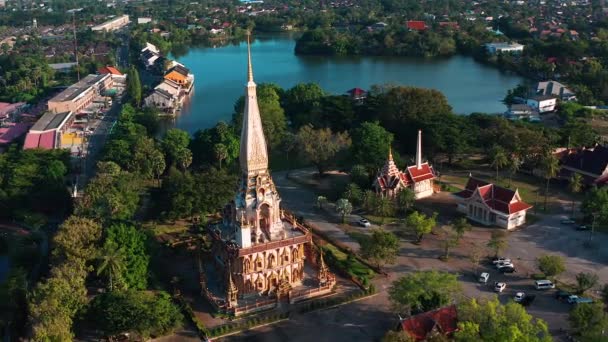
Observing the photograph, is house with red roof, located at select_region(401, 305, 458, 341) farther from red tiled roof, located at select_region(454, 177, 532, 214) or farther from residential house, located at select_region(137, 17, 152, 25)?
residential house, located at select_region(137, 17, 152, 25)

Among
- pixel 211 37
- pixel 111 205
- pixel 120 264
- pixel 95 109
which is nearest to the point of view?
pixel 120 264

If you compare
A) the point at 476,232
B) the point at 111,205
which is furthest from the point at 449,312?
the point at 111,205

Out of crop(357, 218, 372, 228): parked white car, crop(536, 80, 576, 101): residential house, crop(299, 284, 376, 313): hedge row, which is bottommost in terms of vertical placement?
crop(299, 284, 376, 313): hedge row

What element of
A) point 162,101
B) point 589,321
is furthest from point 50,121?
point 589,321

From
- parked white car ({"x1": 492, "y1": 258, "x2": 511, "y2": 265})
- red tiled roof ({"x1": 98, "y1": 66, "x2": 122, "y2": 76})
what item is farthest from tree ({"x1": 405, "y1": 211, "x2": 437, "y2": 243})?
red tiled roof ({"x1": 98, "y1": 66, "x2": 122, "y2": 76})

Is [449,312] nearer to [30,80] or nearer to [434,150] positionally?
[434,150]

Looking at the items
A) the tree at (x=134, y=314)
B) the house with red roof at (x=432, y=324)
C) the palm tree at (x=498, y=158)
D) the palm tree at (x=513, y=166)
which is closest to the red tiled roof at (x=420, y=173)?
the palm tree at (x=498, y=158)
